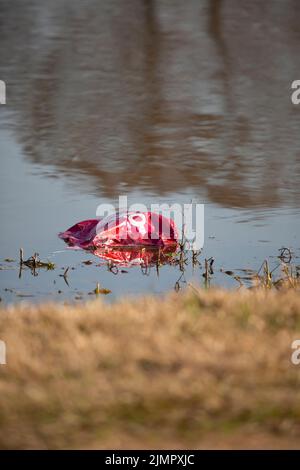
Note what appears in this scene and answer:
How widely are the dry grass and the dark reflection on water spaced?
3045 mm

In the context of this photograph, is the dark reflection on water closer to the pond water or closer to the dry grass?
the pond water

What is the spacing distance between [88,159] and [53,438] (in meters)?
4.81

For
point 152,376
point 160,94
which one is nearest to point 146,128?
point 160,94

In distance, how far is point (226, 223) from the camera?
247 inches

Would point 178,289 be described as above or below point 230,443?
above

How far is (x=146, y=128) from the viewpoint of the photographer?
8.07 metres

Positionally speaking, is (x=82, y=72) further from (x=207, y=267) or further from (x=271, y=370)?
(x=271, y=370)

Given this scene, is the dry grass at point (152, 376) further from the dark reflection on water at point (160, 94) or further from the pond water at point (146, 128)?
the dark reflection on water at point (160, 94)

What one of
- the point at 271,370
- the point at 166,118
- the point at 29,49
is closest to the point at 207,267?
the point at 271,370

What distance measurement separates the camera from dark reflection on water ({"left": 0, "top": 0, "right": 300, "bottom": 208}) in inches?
283

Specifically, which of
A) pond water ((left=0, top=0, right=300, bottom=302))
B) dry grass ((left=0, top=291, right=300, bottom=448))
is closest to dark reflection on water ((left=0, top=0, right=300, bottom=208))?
pond water ((left=0, top=0, right=300, bottom=302))

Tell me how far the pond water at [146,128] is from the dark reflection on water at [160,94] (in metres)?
0.02

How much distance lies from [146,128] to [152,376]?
512 centimetres

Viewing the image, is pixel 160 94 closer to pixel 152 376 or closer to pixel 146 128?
pixel 146 128
